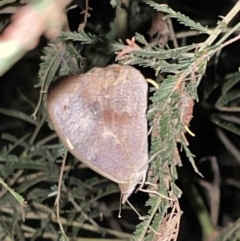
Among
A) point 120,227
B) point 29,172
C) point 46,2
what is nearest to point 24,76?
point 29,172

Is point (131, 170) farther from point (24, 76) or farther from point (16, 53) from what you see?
point (24, 76)

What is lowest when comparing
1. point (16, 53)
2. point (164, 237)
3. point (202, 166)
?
point (202, 166)

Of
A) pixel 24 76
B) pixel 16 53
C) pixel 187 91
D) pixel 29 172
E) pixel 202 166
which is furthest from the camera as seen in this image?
pixel 202 166

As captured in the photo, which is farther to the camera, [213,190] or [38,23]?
[213,190]

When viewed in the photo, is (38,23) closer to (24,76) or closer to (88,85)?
(88,85)

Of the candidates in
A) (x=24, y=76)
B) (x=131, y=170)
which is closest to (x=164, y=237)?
(x=131, y=170)

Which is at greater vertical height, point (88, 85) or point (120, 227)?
point (88, 85)

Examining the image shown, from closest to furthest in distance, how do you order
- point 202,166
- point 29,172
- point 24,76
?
1. point 29,172
2. point 24,76
3. point 202,166
